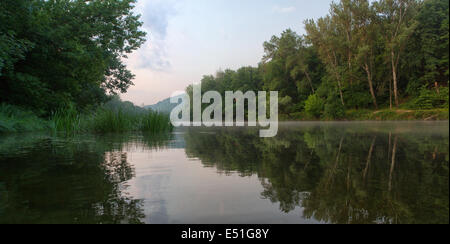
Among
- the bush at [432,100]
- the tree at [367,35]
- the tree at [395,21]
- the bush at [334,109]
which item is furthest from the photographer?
the bush at [334,109]

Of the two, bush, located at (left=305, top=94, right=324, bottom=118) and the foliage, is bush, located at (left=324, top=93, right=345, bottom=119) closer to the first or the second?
bush, located at (left=305, top=94, right=324, bottom=118)

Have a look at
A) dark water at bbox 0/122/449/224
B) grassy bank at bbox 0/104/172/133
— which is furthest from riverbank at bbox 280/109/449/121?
dark water at bbox 0/122/449/224

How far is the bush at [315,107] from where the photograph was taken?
36031 millimetres

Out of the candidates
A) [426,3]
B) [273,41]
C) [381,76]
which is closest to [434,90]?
[381,76]

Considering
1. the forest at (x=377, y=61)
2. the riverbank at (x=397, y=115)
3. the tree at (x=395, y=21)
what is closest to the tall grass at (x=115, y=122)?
the riverbank at (x=397, y=115)

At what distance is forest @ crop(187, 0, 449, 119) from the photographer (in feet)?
98.6

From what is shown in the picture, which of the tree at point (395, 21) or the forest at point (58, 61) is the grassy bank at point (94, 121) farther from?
the tree at point (395, 21)

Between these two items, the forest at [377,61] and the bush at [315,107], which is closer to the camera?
the forest at [377,61]

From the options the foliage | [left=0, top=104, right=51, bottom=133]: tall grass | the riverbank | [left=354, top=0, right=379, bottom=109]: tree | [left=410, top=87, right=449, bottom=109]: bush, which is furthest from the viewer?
[left=354, top=0, right=379, bottom=109]: tree

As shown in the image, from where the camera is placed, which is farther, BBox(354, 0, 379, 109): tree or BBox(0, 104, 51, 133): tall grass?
BBox(354, 0, 379, 109): tree

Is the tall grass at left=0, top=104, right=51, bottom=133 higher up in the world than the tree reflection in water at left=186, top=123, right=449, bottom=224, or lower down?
higher up

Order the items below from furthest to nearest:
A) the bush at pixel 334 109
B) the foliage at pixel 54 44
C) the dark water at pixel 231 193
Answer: the bush at pixel 334 109 < the foliage at pixel 54 44 < the dark water at pixel 231 193

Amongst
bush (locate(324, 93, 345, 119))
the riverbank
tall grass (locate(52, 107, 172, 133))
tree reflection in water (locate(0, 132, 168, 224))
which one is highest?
bush (locate(324, 93, 345, 119))

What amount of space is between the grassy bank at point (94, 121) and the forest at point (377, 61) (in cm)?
2512
